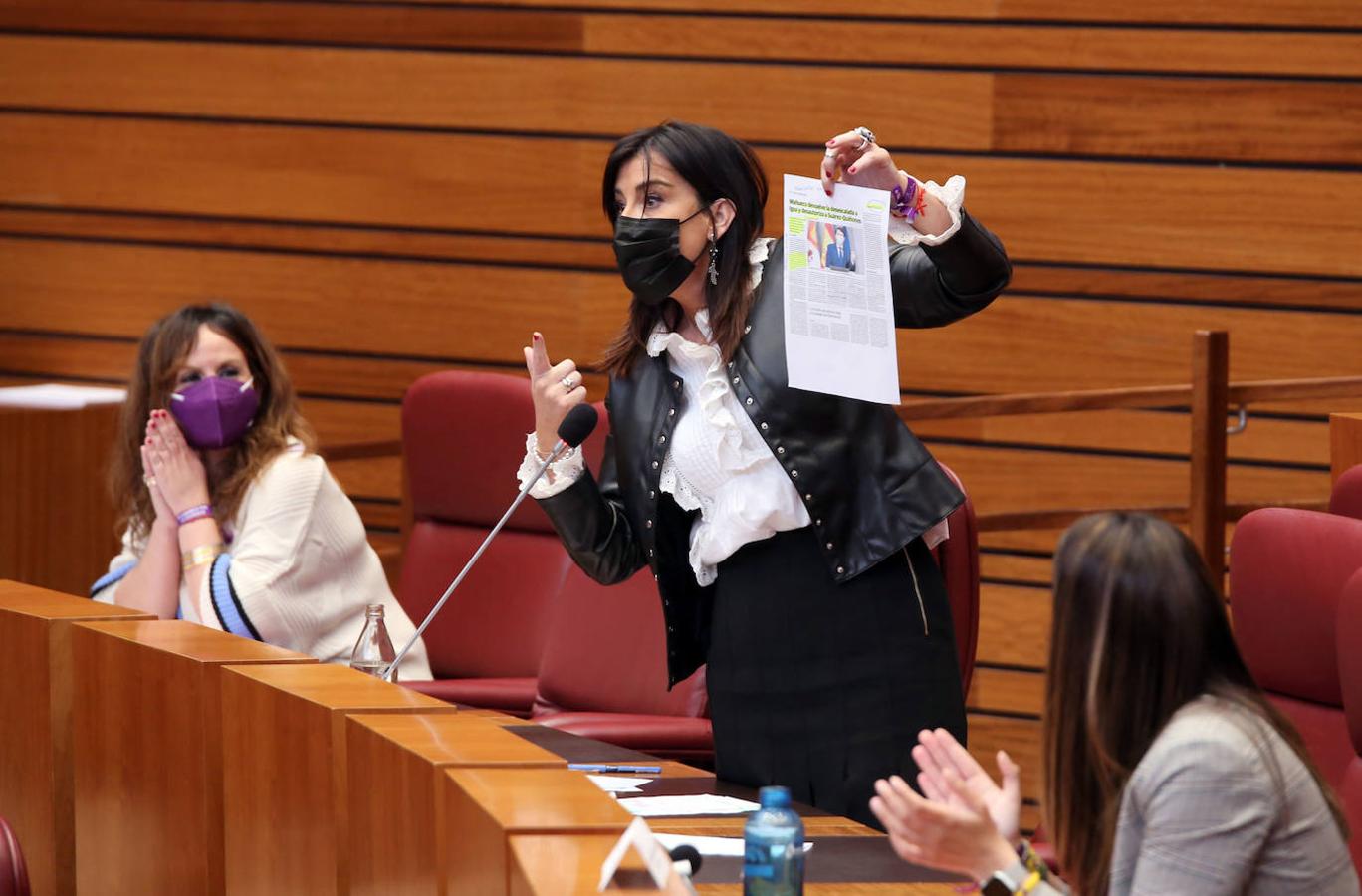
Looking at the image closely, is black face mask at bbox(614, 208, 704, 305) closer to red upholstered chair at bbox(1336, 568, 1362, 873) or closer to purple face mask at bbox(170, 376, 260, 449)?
red upholstered chair at bbox(1336, 568, 1362, 873)

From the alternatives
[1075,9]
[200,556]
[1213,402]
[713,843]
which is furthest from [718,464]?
[1075,9]

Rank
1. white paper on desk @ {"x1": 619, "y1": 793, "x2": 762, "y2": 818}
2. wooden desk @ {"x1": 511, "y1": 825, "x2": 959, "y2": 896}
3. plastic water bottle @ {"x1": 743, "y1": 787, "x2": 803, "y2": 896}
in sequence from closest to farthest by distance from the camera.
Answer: wooden desk @ {"x1": 511, "y1": 825, "x2": 959, "y2": 896} → plastic water bottle @ {"x1": 743, "y1": 787, "x2": 803, "y2": 896} → white paper on desk @ {"x1": 619, "y1": 793, "x2": 762, "y2": 818}

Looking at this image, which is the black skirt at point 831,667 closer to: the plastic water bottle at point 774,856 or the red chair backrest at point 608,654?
the plastic water bottle at point 774,856

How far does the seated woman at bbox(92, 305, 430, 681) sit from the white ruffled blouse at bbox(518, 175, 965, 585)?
3.20 feet

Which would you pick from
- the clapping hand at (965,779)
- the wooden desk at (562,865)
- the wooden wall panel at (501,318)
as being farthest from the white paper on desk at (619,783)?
the wooden wall panel at (501,318)

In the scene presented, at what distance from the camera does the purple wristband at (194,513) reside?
3148 millimetres

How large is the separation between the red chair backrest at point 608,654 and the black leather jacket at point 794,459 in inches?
33.6

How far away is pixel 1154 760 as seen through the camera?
142 cm

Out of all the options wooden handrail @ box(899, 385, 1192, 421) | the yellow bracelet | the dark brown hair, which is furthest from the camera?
wooden handrail @ box(899, 385, 1192, 421)

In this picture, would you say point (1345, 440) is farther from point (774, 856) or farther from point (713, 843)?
point (774, 856)

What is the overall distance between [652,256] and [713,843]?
73cm

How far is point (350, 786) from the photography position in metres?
1.84

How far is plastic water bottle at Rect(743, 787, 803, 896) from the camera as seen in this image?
156cm

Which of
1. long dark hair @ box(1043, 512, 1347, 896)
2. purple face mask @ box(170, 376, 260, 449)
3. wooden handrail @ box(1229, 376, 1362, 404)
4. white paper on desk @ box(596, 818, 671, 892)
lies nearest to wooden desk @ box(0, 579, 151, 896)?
purple face mask @ box(170, 376, 260, 449)
